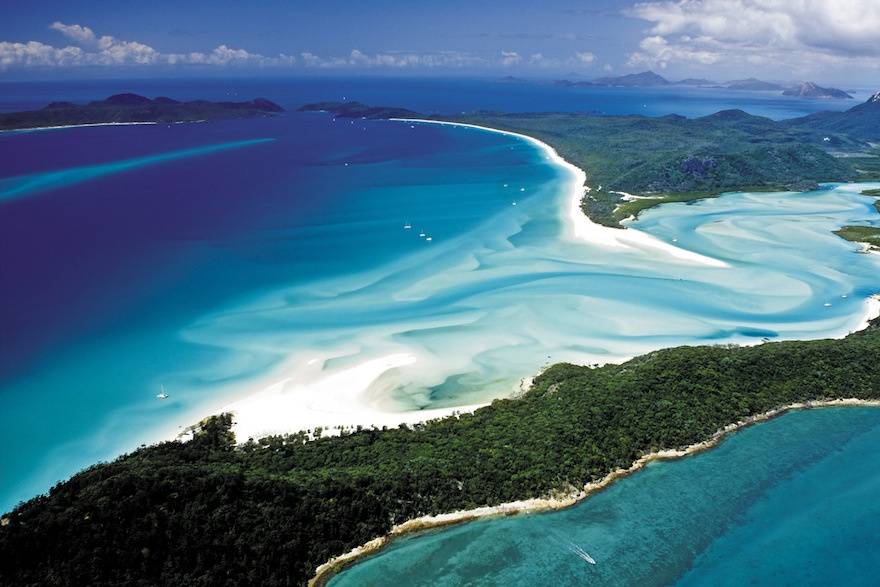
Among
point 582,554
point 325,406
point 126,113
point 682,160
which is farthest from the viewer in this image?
point 126,113

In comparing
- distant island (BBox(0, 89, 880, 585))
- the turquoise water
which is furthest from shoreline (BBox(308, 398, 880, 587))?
the turquoise water

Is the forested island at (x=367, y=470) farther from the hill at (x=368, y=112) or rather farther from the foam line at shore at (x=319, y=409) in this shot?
the hill at (x=368, y=112)

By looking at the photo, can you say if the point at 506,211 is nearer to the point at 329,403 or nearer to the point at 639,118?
the point at 329,403

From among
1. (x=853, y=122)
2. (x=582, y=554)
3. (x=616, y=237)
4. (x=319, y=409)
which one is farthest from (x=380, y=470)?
(x=853, y=122)

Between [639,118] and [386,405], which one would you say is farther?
[639,118]

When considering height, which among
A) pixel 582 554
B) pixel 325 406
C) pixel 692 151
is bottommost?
pixel 582 554

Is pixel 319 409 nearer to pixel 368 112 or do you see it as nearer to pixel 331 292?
pixel 331 292

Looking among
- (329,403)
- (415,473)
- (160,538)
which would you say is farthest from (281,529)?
(329,403)
